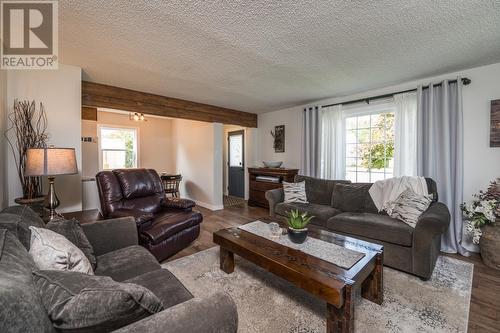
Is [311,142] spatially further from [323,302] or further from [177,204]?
[323,302]

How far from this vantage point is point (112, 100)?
352cm

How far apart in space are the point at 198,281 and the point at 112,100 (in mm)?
3064

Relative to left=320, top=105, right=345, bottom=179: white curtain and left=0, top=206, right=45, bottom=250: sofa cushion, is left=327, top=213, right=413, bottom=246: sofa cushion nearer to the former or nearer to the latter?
left=320, top=105, right=345, bottom=179: white curtain

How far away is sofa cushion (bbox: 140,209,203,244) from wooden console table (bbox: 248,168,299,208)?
2.24 metres

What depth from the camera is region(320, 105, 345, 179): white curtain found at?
4.15 metres

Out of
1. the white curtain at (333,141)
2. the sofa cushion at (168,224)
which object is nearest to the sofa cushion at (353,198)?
the white curtain at (333,141)

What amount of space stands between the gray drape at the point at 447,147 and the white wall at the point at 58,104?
468 cm

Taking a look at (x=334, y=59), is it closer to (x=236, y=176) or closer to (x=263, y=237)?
(x=263, y=237)

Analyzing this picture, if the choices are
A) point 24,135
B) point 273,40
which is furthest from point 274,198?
point 24,135

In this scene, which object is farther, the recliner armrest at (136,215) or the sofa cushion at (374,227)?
the recliner armrest at (136,215)

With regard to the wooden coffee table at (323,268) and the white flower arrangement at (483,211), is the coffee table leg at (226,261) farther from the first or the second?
the white flower arrangement at (483,211)

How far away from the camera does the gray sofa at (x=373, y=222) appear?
7.12 feet

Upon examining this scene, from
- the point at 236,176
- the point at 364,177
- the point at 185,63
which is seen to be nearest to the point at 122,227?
the point at 185,63

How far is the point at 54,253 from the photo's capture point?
3.61 feet
